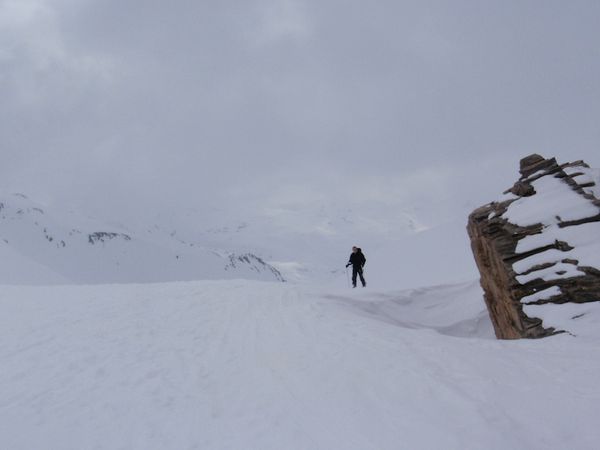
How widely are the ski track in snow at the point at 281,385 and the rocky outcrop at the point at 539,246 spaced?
1.65 metres

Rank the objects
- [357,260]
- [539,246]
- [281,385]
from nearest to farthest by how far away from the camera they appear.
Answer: [281,385]
[539,246]
[357,260]

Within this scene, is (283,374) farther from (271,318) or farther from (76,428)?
(271,318)

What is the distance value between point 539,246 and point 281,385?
327 inches

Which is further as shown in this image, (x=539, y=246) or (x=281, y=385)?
(x=539, y=246)

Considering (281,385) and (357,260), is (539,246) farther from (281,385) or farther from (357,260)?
(357,260)

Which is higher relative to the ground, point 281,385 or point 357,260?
point 357,260

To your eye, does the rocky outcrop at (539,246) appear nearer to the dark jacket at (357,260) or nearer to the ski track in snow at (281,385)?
the ski track in snow at (281,385)

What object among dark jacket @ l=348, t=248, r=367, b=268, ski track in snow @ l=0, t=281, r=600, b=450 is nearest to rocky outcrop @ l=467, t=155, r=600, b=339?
ski track in snow @ l=0, t=281, r=600, b=450

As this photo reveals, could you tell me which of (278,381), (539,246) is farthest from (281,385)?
(539,246)

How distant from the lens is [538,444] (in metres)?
5.11

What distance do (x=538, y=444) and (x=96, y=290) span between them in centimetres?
1494

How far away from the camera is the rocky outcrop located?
10.5 meters

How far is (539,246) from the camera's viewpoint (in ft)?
39.0

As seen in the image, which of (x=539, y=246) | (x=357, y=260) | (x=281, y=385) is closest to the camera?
(x=281, y=385)
